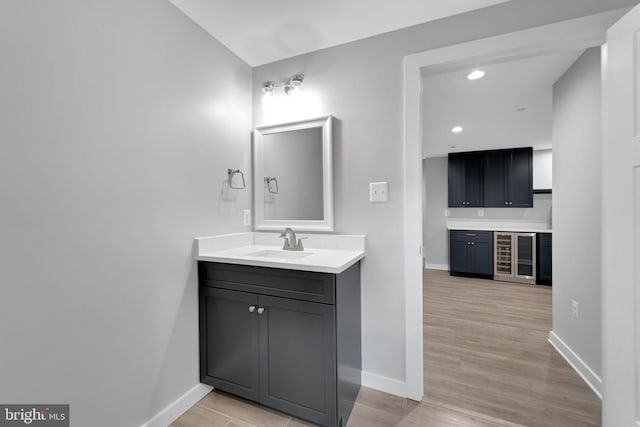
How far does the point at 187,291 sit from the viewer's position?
1.59 metres

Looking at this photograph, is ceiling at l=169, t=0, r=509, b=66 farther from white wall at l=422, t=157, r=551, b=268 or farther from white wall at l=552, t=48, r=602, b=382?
white wall at l=422, t=157, r=551, b=268

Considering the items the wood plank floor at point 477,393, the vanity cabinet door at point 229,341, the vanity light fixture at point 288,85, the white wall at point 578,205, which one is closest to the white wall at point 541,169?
the wood plank floor at point 477,393

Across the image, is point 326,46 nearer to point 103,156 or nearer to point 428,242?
point 103,156

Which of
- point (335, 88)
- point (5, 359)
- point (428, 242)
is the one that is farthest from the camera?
point (428, 242)

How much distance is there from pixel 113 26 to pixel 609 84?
238 centimetres

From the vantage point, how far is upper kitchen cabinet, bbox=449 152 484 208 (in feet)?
16.2

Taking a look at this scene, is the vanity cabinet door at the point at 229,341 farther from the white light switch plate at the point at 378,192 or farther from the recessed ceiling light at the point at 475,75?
the recessed ceiling light at the point at 475,75

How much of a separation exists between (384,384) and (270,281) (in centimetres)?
104

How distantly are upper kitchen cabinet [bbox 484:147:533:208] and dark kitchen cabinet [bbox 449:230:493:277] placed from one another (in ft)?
2.18

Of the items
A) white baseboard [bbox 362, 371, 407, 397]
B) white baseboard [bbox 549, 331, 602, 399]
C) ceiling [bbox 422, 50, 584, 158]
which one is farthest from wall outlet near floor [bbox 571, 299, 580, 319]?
ceiling [bbox 422, 50, 584, 158]

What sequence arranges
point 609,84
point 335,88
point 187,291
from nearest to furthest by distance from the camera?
point 609,84 → point 187,291 → point 335,88

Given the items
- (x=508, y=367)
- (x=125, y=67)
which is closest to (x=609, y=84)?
(x=508, y=367)

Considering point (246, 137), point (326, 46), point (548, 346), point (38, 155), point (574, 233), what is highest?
point (326, 46)

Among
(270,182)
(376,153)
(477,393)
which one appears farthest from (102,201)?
(477,393)
